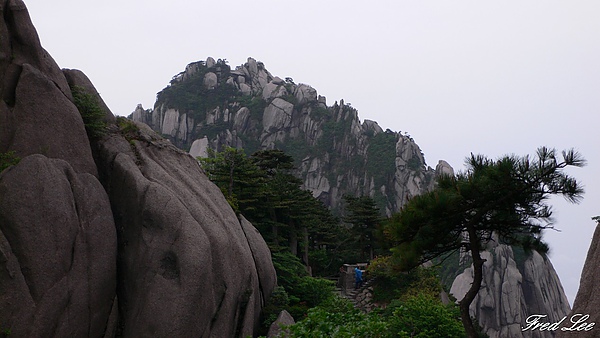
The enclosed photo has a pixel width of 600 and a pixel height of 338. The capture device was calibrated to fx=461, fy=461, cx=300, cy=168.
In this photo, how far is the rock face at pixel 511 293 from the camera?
54.0 metres

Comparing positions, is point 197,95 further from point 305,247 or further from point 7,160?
point 7,160

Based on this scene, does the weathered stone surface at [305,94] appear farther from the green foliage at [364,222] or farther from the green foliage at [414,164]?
the green foliage at [364,222]

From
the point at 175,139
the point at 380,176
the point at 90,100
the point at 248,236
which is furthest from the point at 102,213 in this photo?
the point at 175,139

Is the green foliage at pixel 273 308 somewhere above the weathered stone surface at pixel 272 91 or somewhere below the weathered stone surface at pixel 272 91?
below

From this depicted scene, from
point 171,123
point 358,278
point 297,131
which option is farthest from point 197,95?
point 358,278

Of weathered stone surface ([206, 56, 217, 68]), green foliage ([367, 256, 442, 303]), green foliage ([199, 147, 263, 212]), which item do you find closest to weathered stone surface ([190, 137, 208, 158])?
weathered stone surface ([206, 56, 217, 68])

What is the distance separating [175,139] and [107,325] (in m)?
81.9

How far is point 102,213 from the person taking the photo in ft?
44.3

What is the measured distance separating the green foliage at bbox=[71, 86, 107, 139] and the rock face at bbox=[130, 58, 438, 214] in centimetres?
6850

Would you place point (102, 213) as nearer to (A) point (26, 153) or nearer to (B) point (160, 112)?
(A) point (26, 153)

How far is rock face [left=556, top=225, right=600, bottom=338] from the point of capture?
705cm

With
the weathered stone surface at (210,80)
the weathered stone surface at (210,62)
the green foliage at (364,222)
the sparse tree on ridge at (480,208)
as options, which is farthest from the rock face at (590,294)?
the weathered stone surface at (210,62)

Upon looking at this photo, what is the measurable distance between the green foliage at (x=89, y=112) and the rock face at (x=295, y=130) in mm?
68502

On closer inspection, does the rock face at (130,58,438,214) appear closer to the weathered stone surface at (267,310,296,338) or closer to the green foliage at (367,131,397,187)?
the green foliage at (367,131,397,187)
